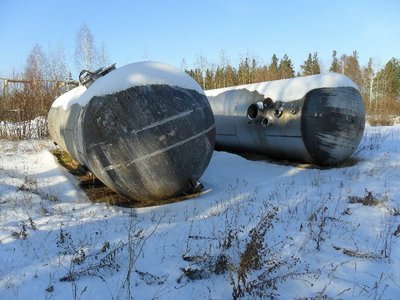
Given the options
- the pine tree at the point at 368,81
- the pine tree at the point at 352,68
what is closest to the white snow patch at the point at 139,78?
the pine tree at the point at 368,81

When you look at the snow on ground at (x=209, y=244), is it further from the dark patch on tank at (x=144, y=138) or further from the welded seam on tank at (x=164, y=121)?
the welded seam on tank at (x=164, y=121)

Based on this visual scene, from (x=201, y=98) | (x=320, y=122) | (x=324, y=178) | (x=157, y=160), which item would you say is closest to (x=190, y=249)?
(x=157, y=160)

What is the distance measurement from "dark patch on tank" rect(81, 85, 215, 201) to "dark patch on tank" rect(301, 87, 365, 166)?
9.09ft

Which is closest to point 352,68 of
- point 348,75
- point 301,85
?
point 348,75

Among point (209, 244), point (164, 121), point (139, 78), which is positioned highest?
point (139, 78)

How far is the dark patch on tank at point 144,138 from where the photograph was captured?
5.47m

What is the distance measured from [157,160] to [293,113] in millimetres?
3503

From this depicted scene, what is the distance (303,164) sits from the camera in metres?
8.48

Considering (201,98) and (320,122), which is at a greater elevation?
(201,98)

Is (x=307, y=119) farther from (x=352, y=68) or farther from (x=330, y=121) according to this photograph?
(x=352, y=68)

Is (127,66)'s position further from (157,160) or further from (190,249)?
(190,249)

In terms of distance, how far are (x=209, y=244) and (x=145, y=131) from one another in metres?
2.14

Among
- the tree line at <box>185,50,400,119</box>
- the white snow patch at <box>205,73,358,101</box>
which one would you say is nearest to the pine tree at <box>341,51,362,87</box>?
the tree line at <box>185,50,400,119</box>

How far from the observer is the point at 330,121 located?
7598 mm
